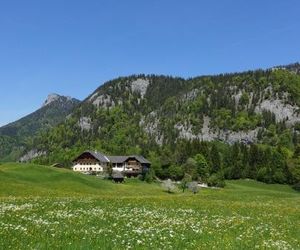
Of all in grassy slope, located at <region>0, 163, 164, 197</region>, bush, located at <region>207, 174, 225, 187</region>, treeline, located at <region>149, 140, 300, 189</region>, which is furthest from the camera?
treeline, located at <region>149, 140, 300, 189</region>

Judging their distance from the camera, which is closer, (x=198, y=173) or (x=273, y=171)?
(x=198, y=173)

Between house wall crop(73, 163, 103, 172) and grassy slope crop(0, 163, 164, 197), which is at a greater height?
house wall crop(73, 163, 103, 172)

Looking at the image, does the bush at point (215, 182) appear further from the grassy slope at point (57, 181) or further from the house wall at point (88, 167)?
the house wall at point (88, 167)

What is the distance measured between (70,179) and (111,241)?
248 feet

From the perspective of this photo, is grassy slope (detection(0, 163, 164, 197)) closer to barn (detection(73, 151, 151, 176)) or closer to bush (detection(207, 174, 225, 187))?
bush (detection(207, 174, 225, 187))

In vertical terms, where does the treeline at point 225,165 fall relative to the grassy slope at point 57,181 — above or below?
above

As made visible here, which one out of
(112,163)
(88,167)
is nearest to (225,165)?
(112,163)

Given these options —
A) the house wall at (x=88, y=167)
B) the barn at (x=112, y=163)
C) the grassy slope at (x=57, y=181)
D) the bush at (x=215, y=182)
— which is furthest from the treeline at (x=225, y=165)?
the grassy slope at (x=57, y=181)

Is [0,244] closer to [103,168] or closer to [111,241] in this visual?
[111,241]

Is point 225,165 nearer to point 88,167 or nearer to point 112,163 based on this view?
point 112,163

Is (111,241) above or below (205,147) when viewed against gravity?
below

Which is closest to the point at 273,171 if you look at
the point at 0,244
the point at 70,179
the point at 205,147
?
the point at 205,147

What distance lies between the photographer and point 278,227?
2453 cm

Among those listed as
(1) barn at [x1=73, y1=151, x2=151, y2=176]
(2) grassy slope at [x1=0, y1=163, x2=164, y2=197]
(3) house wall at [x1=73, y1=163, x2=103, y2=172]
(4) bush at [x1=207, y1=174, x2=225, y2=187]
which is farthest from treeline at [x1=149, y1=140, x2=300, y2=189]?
(2) grassy slope at [x1=0, y1=163, x2=164, y2=197]
